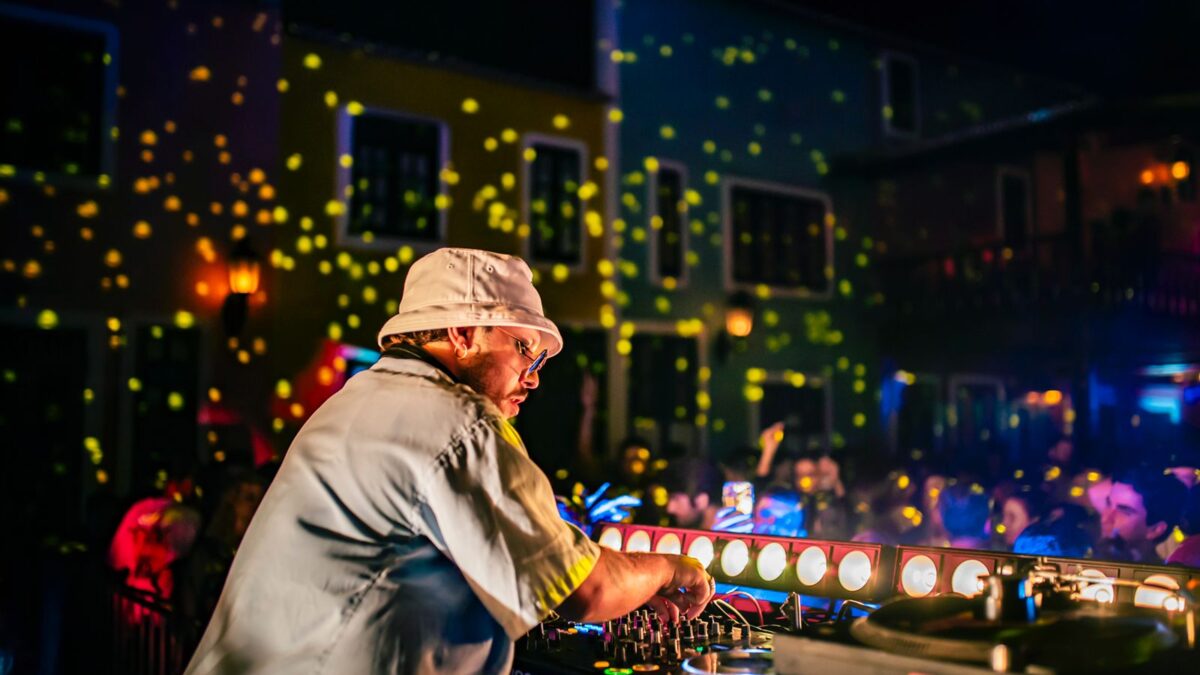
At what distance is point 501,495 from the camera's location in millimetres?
1769

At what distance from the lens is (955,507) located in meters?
6.69

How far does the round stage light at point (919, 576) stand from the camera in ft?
7.77

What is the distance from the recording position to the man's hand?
2041 mm

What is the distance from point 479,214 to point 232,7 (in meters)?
3.21

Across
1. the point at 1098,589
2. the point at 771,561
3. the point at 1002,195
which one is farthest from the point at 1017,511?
the point at 1002,195

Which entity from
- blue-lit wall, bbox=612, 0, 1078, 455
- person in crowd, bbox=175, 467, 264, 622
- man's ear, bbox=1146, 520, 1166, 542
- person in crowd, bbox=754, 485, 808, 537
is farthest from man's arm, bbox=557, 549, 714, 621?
blue-lit wall, bbox=612, 0, 1078, 455

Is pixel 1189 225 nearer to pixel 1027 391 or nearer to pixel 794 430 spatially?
pixel 1027 391

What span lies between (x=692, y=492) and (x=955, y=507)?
1.78 meters

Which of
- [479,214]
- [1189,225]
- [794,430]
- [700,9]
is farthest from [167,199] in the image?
[1189,225]

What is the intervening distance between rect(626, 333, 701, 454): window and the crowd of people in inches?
120

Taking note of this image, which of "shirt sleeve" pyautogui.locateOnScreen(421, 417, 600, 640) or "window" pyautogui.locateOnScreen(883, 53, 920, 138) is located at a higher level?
"window" pyautogui.locateOnScreen(883, 53, 920, 138)

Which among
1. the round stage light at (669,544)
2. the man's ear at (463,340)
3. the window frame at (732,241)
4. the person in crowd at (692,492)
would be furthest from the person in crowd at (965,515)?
the window frame at (732,241)

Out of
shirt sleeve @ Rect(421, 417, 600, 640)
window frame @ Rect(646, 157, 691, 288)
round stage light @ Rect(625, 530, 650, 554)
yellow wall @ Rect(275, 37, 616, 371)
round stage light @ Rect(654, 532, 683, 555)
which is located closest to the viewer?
shirt sleeve @ Rect(421, 417, 600, 640)

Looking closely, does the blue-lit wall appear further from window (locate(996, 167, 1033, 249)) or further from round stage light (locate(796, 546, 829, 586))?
round stage light (locate(796, 546, 829, 586))
